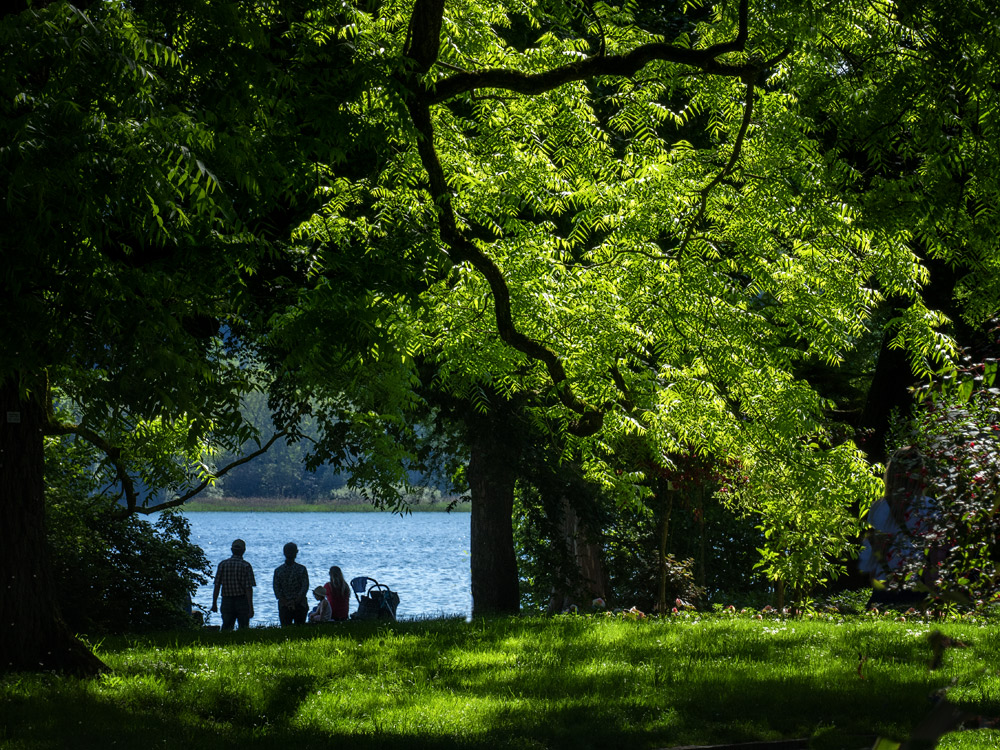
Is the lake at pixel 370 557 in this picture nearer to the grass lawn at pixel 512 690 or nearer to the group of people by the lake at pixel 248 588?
the group of people by the lake at pixel 248 588

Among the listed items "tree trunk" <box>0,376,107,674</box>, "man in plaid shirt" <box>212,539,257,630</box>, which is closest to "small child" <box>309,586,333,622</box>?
"man in plaid shirt" <box>212,539,257,630</box>

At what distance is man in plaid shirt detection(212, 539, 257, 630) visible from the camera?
1478 centimetres

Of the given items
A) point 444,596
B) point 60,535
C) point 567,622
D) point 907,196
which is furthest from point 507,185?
point 444,596

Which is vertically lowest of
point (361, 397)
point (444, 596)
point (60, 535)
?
point (444, 596)

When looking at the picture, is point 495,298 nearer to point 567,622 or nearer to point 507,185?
point 507,185

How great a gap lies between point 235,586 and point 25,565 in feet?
22.2

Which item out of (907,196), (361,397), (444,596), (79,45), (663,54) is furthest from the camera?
(444,596)

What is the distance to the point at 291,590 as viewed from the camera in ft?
49.2

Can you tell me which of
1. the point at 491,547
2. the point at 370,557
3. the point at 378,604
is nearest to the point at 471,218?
the point at 491,547

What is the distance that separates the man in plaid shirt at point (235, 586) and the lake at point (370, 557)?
10.3 feet

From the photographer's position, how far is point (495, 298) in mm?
10086

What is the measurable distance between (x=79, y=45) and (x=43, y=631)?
17.6 feet

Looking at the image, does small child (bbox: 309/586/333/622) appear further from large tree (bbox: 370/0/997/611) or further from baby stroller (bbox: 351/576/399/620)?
large tree (bbox: 370/0/997/611)

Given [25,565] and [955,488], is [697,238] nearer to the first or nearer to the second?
[955,488]
